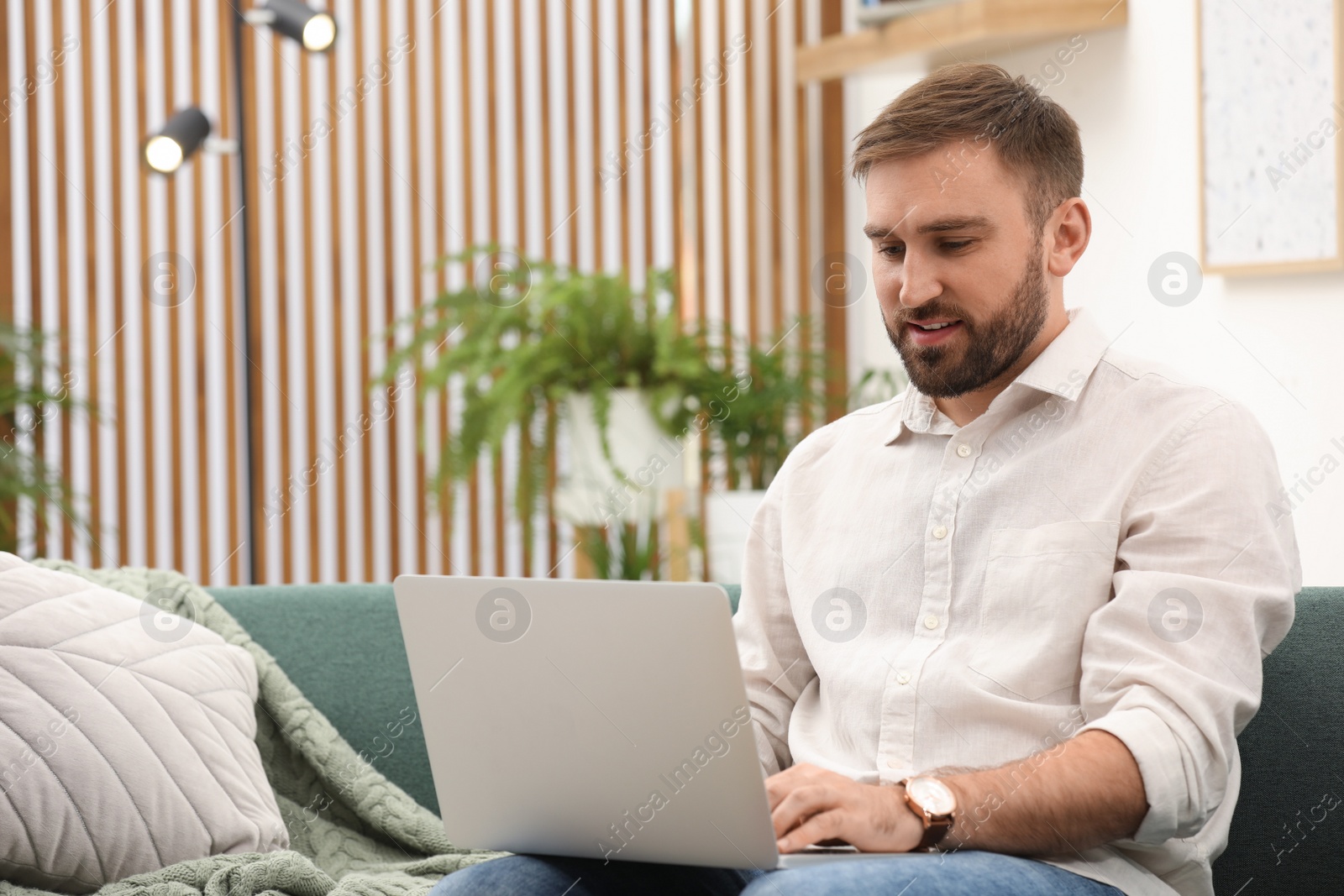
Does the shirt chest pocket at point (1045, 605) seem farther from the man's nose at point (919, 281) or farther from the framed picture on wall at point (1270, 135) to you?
the framed picture on wall at point (1270, 135)

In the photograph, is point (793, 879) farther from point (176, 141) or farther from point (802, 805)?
point (176, 141)

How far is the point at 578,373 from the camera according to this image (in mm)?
3453

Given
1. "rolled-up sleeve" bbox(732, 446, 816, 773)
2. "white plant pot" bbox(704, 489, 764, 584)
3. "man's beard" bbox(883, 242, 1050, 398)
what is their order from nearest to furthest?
"man's beard" bbox(883, 242, 1050, 398)
"rolled-up sleeve" bbox(732, 446, 816, 773)
"white plant pot" bbox(704, 489, 764, 584)

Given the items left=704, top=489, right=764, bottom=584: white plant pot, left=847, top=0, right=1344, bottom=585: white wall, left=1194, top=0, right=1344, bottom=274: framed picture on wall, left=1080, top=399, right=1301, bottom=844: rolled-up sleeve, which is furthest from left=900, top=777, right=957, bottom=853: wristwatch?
left=704, top=489, right=764, bottom=584: white plant pot

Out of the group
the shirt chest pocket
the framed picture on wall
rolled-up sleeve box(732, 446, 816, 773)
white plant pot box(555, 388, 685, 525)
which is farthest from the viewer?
white plant pot box(555, 388, 685, 525)

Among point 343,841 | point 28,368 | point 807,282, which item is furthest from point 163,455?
point 343,841

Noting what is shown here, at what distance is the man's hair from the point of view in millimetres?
1406

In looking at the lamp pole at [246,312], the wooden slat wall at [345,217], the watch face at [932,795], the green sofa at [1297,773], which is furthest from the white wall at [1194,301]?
the lamp pole at [246,312]

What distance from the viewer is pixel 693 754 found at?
3.69ft

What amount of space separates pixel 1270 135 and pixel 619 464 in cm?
167

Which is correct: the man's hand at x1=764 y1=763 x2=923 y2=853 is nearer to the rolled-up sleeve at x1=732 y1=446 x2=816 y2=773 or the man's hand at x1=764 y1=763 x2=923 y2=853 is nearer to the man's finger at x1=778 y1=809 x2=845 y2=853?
the man's finger at x1=778 y1=809 x2=845 y2=853

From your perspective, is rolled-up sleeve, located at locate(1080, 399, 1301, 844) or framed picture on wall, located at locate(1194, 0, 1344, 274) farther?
framed picture on wall, located at locate(1194, 0, 1344, 274)

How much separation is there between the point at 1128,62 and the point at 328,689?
2.21 metres

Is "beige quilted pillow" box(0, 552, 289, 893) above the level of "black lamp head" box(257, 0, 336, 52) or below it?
below
